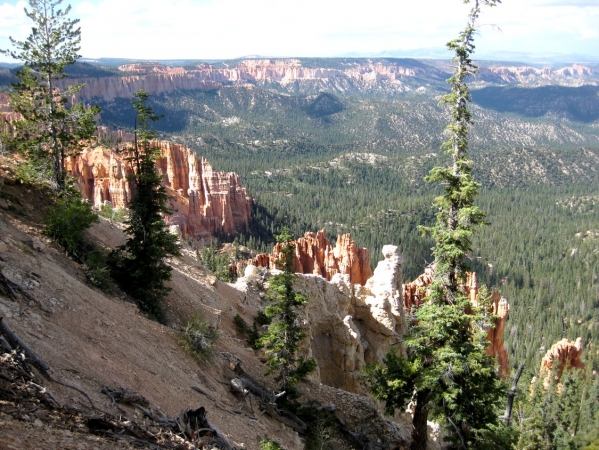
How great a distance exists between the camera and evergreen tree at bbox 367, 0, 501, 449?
11242 mm

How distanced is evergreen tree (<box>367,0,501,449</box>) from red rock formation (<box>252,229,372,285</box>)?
3123cm

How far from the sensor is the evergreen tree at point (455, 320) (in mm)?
11242

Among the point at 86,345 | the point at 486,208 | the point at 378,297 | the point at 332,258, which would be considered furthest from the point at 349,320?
the point at 486,208

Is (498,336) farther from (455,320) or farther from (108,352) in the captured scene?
(108,352)

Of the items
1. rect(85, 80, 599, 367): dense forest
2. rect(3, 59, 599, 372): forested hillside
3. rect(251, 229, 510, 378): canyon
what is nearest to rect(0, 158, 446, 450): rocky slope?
rect(251, 229, 510, 378): canyon

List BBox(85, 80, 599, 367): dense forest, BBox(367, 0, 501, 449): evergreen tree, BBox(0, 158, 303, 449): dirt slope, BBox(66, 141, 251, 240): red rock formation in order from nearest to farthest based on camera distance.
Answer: BBox(0, 158, 303, 449): dirt slope, BBox(367, 0, 501, 449): evergreen tree, BBox(66, 141, 251, 240): red rock formation, BBox(85, 80, 599, 367): dense forest

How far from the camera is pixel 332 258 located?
45531mm

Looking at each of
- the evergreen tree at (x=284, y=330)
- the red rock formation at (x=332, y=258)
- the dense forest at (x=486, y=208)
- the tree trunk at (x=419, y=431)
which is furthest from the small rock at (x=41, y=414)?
the red rock formation at (x=332, y=258)

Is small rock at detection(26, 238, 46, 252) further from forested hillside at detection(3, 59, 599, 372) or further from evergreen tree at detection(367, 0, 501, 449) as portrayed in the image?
forested hillside at detection(3, 59, 599, 372)

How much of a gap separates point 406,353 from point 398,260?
5483mm

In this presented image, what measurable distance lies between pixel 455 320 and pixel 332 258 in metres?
34.2

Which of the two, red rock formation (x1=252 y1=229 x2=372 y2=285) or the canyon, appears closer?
the canyon

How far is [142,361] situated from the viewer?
33.0 feet

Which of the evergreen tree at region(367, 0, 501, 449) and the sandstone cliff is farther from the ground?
the evergreen tree at region(367, 0, 501, 449)
